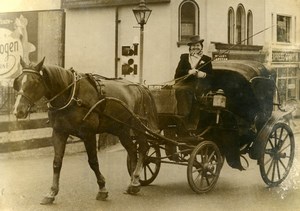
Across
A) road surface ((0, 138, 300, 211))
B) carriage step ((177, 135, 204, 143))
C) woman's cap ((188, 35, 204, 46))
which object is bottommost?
road surface ((0, 138, 300, 211))

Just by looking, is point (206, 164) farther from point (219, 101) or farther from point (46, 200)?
point (46, 200)

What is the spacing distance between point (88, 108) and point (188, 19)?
133cm

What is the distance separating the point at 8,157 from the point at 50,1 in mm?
1538

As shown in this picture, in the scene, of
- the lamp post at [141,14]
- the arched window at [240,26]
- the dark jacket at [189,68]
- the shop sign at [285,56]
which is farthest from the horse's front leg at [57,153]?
the shop sign at [285,56]

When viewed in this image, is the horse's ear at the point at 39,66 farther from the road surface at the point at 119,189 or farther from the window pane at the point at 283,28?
the window pane at the point at 283,28

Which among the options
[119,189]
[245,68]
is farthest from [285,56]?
[119,189]

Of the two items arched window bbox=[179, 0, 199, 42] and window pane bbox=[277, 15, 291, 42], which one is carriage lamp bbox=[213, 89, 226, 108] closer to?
A: arched window bbox=[179, 0, 199, 42]

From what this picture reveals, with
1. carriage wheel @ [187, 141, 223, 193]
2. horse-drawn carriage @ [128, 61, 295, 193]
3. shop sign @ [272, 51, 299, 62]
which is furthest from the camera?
horse-drawn carriage @ [128, 61, 295, 193]

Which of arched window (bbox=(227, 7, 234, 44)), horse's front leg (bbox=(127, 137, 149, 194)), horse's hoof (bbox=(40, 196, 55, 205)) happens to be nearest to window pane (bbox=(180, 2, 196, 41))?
arched window (bbox=(227, 7, 234, 44))

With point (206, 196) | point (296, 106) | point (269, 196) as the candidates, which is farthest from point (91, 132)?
point (296, 106)

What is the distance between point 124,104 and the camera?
386 cm

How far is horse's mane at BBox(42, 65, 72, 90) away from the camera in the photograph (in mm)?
3395

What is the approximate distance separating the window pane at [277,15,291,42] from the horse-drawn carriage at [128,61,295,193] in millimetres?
387

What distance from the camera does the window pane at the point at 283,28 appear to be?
4.10m
